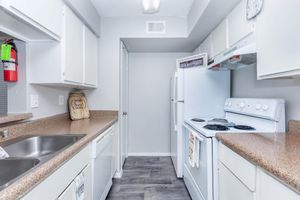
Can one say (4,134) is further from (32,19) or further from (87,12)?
(87,12)

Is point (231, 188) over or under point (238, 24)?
under

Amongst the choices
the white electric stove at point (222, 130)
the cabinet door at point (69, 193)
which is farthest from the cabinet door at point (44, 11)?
the white electric stove at point (222, 130)

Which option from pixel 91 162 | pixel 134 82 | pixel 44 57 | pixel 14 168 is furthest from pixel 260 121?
pixel 134 82

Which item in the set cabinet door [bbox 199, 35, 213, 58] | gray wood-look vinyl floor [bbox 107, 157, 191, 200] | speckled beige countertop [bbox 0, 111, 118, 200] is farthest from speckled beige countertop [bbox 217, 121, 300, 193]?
cabinet door [bbox 199, 35, 213, 58]

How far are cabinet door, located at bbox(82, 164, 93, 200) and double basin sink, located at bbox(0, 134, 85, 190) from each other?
24 centimetres

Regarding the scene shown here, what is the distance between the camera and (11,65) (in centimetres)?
170

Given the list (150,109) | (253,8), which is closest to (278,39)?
(253,8)

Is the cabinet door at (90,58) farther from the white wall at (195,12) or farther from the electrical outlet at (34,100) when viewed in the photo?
the white wall at (195,12)

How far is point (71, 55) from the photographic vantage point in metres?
2.14

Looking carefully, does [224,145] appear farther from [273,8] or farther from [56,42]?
[56,42]

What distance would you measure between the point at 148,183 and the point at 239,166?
1.84 metres

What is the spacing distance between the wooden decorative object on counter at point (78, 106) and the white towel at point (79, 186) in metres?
1.37

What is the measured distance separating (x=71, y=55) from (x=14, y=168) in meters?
1.30

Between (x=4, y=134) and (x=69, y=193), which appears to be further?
(x=4, y=134)
